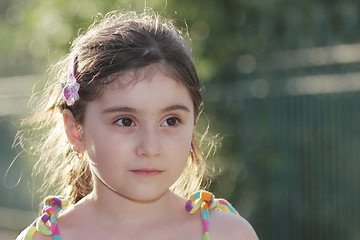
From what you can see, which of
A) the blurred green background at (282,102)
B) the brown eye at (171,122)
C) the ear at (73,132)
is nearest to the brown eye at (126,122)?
the brown eye at (171,122)

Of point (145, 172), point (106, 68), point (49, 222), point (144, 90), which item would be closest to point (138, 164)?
point (145, 172)

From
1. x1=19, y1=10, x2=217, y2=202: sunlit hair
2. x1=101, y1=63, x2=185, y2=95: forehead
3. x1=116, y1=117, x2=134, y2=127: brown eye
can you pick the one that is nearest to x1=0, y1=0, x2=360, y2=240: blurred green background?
x1=19, y1=10, x2=217, y2=202: sunlit hair

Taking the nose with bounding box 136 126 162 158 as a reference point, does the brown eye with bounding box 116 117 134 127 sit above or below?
above

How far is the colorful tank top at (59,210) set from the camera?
2.93 metres

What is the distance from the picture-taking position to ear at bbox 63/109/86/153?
9.87 feet

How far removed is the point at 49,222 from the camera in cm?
299

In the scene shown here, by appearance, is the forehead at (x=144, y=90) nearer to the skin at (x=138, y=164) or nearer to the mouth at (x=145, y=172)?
the skin at (x=138, y=164)

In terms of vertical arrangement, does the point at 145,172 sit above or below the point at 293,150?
above

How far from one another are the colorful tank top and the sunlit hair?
227 millimetres

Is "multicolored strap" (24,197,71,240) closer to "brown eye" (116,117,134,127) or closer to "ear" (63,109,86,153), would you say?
"ear" (63,109,86,153)

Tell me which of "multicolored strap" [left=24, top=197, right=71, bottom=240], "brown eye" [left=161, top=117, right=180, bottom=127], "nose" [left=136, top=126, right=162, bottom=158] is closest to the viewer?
"nose" [left=136, top=126, right=162, bottom=158]

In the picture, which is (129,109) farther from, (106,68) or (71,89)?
(71,89)

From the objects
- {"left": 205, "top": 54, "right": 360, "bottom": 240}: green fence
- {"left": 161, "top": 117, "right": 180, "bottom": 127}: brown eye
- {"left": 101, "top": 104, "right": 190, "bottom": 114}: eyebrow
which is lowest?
{"left": 205, "top": 54, "right": 360, "bottom": 240}: green fence

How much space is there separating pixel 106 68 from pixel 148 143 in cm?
Result: 37
